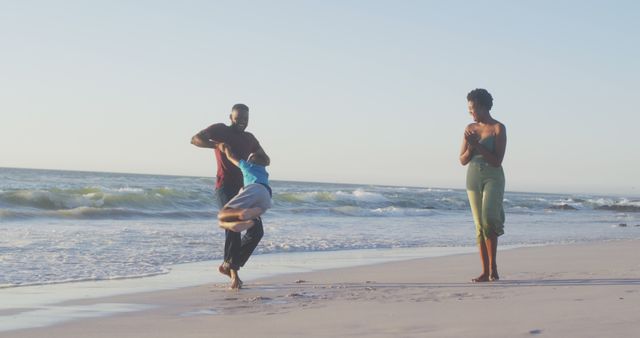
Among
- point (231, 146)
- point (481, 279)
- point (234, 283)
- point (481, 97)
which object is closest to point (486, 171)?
point (481, 97)

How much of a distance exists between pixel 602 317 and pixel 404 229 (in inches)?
477

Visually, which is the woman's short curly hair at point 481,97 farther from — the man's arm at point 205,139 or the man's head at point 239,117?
the man's arm at point 205,139

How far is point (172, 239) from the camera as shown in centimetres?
1120

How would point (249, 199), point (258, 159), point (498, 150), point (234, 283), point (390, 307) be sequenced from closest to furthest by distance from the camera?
1. point (390, 307)
2. point (249, 199)
3. point (258, 159)
4. point (234, 283)
5. point (498, 150)

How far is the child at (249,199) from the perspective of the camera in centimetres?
586

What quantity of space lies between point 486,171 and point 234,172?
2057 millimetres

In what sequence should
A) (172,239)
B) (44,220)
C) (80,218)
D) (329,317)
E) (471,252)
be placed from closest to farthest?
(329,317)
(471,252)
(172,239)
(44,220)
(80,218)

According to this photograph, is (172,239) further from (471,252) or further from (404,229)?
(404,229)

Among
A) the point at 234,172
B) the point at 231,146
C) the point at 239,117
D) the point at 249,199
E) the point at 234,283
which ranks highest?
the point at 239,117

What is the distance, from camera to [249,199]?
5855 millimetres

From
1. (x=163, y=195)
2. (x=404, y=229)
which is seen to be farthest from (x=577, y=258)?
(x=163, y=195)

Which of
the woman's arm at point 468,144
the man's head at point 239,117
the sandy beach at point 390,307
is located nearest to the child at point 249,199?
the man's head at point 239,117

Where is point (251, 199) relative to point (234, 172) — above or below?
below

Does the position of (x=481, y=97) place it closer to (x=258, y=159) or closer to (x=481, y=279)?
(x=481, y=279)
